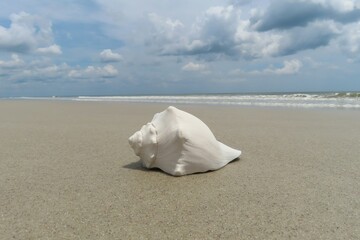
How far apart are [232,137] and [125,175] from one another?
2.96 meters

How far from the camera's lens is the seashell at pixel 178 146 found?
11.3 feet

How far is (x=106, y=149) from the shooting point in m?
4.99

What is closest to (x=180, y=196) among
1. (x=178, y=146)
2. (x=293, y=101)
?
(x=178, y=146)

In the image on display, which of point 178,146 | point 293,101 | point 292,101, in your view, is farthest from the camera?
point 292,101

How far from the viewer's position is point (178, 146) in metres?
3.45

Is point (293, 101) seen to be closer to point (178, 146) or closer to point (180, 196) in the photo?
point (178, 146)

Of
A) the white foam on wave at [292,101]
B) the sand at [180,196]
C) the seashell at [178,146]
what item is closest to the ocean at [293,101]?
the white foam on wave at [292,101]

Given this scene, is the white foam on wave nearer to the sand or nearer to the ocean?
the ocean

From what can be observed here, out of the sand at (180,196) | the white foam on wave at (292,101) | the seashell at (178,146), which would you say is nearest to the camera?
the sand at (180,196)

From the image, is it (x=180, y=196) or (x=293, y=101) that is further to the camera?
(x=293, y=101)

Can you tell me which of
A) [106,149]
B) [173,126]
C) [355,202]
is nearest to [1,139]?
[106,149]

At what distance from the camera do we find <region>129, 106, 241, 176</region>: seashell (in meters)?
3.43

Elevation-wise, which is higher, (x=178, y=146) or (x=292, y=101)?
(x=178, y=146)

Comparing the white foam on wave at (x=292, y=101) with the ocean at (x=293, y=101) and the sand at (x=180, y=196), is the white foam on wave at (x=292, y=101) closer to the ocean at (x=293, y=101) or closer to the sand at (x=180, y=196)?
the ocean at (x=293, y=101)
